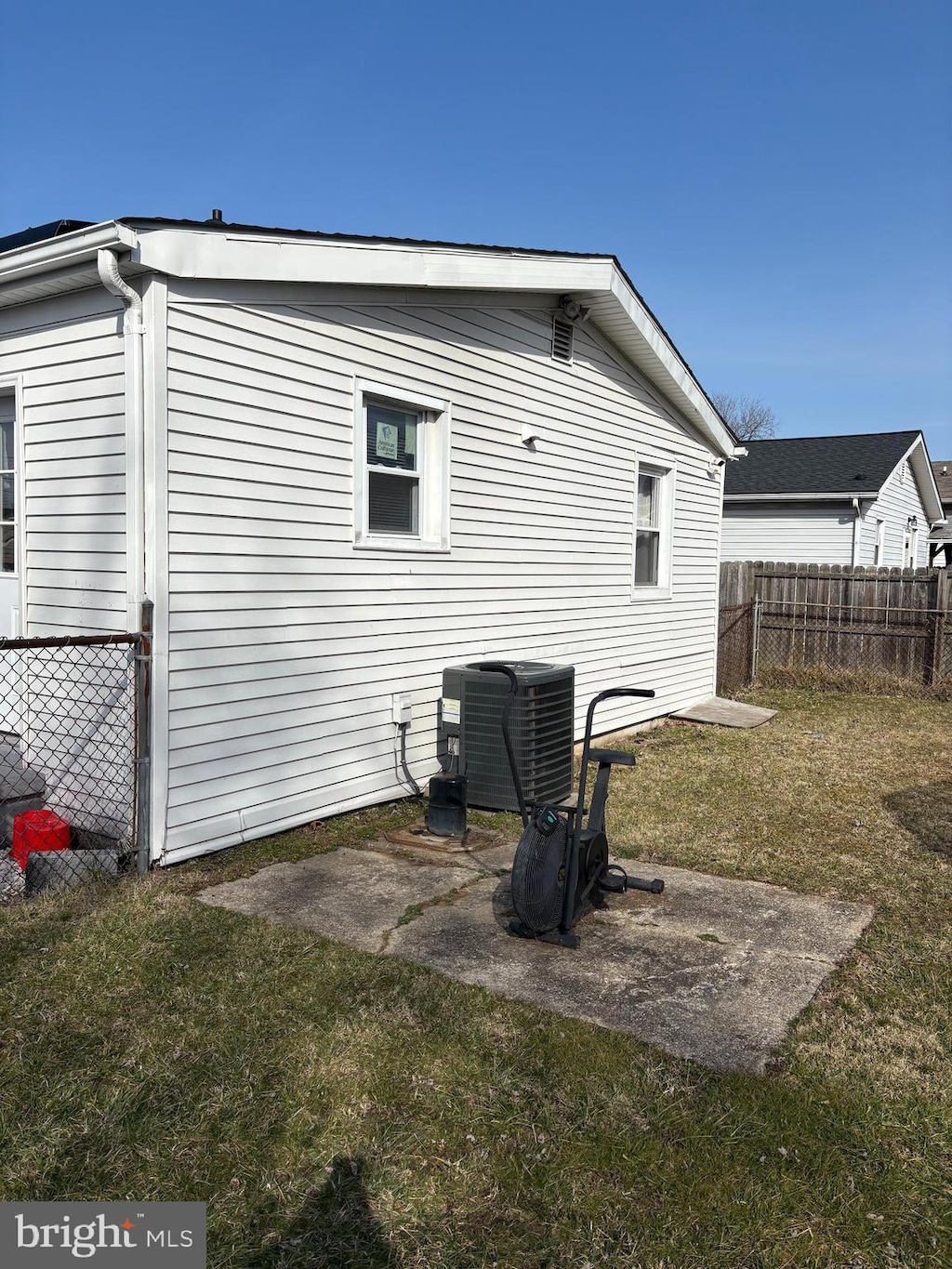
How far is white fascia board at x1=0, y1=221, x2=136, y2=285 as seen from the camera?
4.17 metres

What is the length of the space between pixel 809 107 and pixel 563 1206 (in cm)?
1307

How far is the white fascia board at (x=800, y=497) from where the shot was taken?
58.1 feet

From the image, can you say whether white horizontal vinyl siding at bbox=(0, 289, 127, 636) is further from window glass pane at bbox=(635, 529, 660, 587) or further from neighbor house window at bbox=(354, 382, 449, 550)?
window glass pane at bbox=(635, 529, 660, 587)

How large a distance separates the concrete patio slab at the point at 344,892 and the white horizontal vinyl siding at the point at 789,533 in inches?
618

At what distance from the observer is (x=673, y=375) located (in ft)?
29.7

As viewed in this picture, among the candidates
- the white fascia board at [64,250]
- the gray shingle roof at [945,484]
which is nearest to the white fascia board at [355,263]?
the white fascia board at [64,250]

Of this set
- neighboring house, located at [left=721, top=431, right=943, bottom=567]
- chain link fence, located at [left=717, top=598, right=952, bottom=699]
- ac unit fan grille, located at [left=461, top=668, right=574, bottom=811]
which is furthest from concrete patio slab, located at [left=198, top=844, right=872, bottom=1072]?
neighboring house, located at [left=721, top=431, right=943, bottom=567]

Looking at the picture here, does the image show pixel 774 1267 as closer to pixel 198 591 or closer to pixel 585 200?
pixel 198 591

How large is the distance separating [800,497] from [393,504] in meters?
14.4

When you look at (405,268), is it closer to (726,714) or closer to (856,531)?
(726,714)

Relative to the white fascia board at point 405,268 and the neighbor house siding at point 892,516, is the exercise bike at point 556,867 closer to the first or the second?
the white fascia board at point 405,268

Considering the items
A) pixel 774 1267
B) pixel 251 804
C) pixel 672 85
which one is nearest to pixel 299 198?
pixel 672 85

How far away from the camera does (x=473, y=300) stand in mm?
6539

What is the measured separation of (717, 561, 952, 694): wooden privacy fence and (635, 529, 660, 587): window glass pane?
328 centimetres
